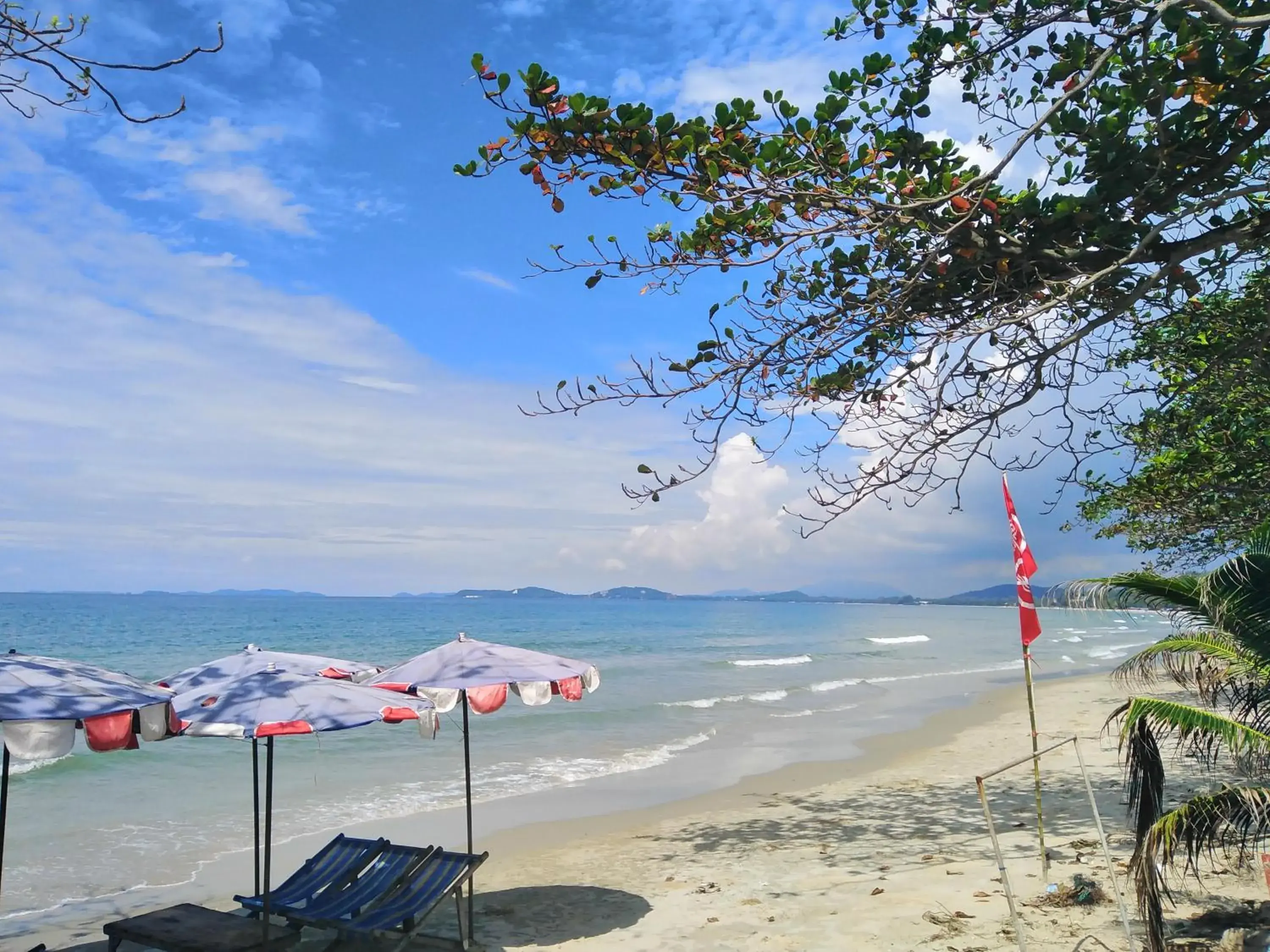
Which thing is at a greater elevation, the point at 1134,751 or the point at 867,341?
the point at 867,341

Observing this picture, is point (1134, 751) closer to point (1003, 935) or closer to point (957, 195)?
point (1003, 935)

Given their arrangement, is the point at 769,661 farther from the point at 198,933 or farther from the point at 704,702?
the point at 198,933

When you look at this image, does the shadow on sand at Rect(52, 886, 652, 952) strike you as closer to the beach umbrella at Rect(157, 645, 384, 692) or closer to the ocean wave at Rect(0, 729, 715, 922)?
the beach umbrella at Rect(157, 645, 384, 692)

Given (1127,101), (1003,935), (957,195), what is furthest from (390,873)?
(1127,101)

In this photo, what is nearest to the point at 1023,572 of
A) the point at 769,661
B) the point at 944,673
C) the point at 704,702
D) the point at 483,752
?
the point at 483,752

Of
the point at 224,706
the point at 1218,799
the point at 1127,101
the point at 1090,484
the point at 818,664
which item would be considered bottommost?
the point at 818,664

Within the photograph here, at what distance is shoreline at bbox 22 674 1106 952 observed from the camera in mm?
8312

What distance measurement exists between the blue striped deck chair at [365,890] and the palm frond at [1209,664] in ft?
16.5

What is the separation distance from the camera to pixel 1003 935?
5.75 m

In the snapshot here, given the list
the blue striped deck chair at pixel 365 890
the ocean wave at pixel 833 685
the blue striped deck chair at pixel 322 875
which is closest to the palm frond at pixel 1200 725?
the blue striped deck chair at pixel 365 890

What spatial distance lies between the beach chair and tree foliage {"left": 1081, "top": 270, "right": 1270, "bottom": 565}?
17.3ft

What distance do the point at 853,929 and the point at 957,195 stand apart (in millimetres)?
4705

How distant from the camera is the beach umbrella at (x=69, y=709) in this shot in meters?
4.52

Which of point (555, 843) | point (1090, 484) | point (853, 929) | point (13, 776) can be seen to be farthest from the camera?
point (13, 776)
